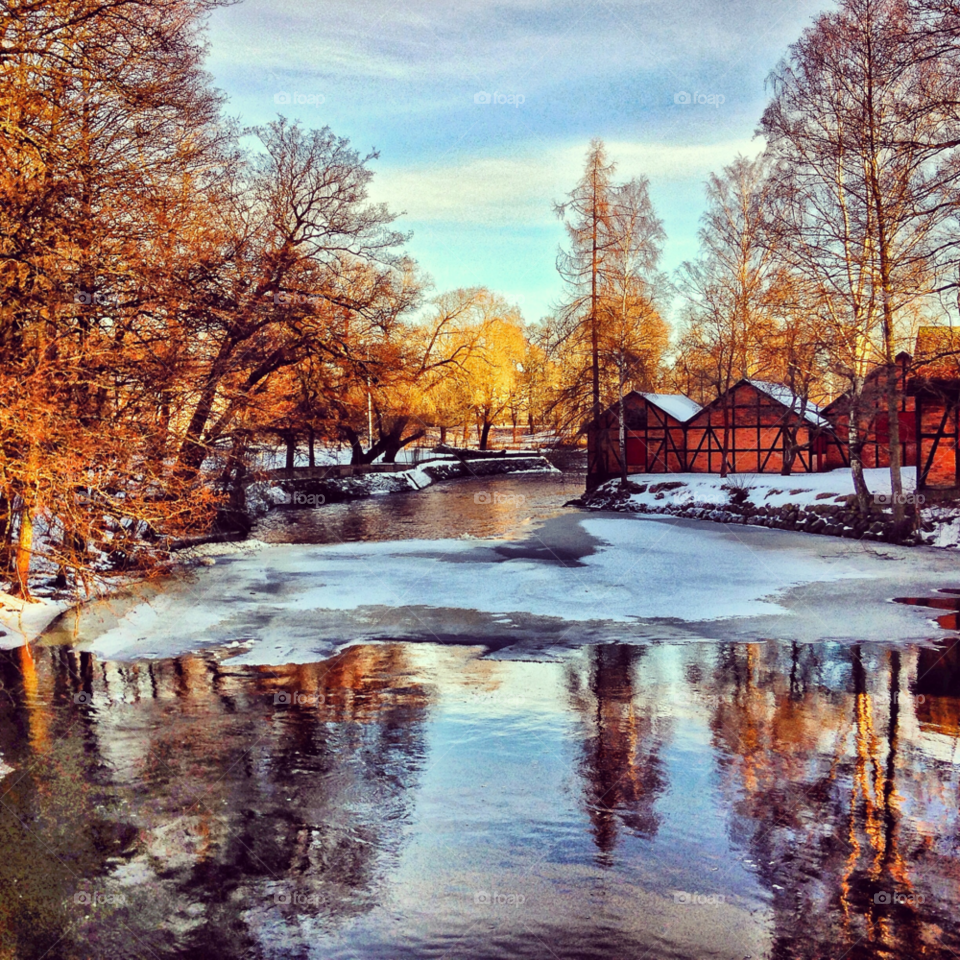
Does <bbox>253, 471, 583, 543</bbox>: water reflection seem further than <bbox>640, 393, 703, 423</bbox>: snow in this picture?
No

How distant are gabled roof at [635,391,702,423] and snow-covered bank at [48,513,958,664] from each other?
17.6 m

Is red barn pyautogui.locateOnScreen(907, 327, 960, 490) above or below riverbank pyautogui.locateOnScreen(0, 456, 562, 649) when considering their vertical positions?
above

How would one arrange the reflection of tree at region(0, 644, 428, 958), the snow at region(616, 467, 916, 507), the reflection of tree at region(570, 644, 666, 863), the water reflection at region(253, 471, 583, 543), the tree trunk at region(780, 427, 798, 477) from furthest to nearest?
the tree trunk at region(780, 427, 798, 477) → the snow at region(616, 467, 916, 507) → the water reflection at region(253, 471, 583, 543) → the reflection of tree at region(570, 644, 666, 863) → the reflection of tree at region(0, 644, 428, 958)

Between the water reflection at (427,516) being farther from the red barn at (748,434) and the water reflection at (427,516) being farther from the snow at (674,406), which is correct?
the red barn at (748,434)

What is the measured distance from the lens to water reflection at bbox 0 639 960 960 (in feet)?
16.7

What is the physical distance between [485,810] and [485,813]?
0.17ft

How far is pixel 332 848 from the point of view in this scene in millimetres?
6090

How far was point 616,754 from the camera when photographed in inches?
308

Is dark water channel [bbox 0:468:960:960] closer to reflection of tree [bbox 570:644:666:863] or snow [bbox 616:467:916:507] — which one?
reflection of tree [bbox 570:644:666:863]

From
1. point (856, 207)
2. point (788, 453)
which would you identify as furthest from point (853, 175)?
point (788, 453)

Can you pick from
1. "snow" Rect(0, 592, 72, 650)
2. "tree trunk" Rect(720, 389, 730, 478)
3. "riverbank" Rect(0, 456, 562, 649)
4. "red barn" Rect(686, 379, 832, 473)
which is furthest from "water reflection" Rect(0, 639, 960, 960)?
"red barn" Rect(686, 379, 832, 473)

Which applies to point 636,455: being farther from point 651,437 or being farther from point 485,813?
point 485,813

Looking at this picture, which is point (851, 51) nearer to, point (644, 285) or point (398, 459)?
point (644, 285)

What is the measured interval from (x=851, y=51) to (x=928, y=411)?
1326 centimetres
